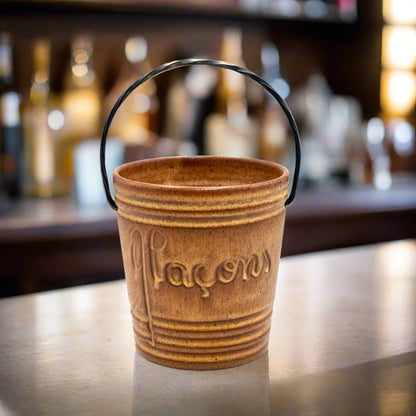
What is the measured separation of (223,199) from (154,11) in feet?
5.03

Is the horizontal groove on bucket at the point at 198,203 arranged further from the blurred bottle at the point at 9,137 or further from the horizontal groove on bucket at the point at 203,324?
the blurred bottle at the point at 9,137

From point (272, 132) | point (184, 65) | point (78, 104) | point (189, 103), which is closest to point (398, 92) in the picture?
point (272, 132)

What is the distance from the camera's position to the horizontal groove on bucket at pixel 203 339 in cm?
67

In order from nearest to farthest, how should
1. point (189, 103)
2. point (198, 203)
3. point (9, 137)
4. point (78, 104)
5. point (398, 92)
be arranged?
point (198, 203) → point (9, 137) → point (78, 104) → point (189, 103) → point (398, 92)

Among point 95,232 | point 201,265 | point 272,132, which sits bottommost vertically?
point 95,232

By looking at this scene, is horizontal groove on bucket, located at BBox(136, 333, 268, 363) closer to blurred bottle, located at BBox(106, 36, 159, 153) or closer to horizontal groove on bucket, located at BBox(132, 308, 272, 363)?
horizontal groove on bucket, located at BBox(132, 308, 272, 363)

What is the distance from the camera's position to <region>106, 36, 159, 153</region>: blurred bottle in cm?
214

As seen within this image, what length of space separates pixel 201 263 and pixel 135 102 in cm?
160

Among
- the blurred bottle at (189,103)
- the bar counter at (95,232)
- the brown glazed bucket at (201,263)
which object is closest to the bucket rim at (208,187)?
the brown glazed bucket at (201,263)

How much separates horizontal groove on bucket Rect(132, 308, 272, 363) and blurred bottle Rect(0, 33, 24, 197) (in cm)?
140

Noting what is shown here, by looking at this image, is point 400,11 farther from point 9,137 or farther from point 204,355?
point 204,355

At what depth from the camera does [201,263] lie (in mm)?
641

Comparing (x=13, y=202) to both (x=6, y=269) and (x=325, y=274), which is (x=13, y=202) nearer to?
(x=6, y=269)

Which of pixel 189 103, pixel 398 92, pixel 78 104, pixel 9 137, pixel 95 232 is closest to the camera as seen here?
pixel 95 232
